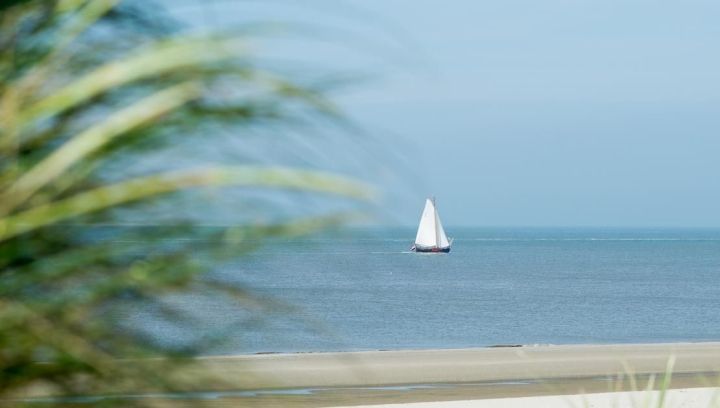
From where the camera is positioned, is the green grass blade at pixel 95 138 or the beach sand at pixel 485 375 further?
the beach sand at pixel 485 375

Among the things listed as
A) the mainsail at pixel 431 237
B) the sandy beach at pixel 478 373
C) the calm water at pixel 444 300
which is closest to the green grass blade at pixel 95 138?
the calm water at pixel 444 300

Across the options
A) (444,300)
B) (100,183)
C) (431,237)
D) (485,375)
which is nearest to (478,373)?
(485,375)

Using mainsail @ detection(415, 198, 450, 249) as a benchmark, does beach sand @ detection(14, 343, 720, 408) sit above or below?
below

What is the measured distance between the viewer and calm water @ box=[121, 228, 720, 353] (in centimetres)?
100

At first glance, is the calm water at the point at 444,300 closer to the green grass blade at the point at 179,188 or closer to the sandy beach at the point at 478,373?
the green grass blade at the point at 179,188

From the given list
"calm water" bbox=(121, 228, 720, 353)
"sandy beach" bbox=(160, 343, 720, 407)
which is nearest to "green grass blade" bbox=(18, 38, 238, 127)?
"calm water" bbox=(121, 228, 720, 353)

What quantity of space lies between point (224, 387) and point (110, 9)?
1.16 feet

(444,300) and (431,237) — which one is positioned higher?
(431,237)

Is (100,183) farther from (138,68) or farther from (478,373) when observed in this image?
(478,373)

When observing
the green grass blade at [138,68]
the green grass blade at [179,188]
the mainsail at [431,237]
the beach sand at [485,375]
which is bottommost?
the green grass blade at [179,188]

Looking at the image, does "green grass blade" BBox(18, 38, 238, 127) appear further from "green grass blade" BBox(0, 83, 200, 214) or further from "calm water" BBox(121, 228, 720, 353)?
"calm water" BBox(121, 228, 720, 353)

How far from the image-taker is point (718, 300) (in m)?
63.7

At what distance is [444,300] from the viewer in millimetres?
60812

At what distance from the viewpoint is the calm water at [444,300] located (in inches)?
39.5
